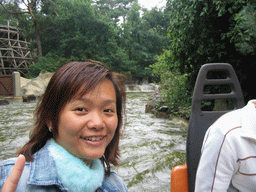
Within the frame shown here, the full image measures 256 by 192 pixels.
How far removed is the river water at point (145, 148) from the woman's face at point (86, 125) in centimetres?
82

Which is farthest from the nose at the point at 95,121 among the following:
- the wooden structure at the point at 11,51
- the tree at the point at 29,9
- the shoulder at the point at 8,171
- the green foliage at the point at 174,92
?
the wooden structure at the point at 11,51

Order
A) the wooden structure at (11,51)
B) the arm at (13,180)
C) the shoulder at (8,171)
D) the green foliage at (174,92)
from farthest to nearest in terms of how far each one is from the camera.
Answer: the wooden structure at (11,51)
the green foliage at (174,92)
the shoulder at (8,171)
the arm at (13,180)

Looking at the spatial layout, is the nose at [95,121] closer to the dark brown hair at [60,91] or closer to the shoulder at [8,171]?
the dark brown hair at [60,91]

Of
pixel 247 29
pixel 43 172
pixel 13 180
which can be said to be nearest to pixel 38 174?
pixel 43 172

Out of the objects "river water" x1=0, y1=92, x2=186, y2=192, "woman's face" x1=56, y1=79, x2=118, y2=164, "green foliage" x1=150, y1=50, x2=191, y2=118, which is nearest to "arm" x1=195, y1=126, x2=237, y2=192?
"woman's face" x1=56, y1=79, x2=118, y2=164

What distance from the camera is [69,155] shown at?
0.77 m

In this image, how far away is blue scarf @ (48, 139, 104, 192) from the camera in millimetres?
735

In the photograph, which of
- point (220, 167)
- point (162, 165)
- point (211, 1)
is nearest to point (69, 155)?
point (220, 167)

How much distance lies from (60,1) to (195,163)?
22.0 meters

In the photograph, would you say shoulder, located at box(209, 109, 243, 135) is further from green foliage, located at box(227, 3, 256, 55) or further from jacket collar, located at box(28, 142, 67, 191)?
green foliage, located at box(227, 3, 256, 55)

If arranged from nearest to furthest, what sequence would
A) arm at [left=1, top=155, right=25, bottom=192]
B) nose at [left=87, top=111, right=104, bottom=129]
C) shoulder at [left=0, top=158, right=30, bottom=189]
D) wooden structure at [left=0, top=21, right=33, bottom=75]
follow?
arm at [left=1, top=155, right=25, bottom=192] → shoulder at [left=0, top=158, right=30, bottom=189] → nose at [left=87, top=111, right=104, bottom=129] → wooden structure at [left=0, top=21, right=33, bottom=75]

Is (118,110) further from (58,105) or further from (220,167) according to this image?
(220,167)

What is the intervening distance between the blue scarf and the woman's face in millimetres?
32

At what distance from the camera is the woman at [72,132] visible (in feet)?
2.39
